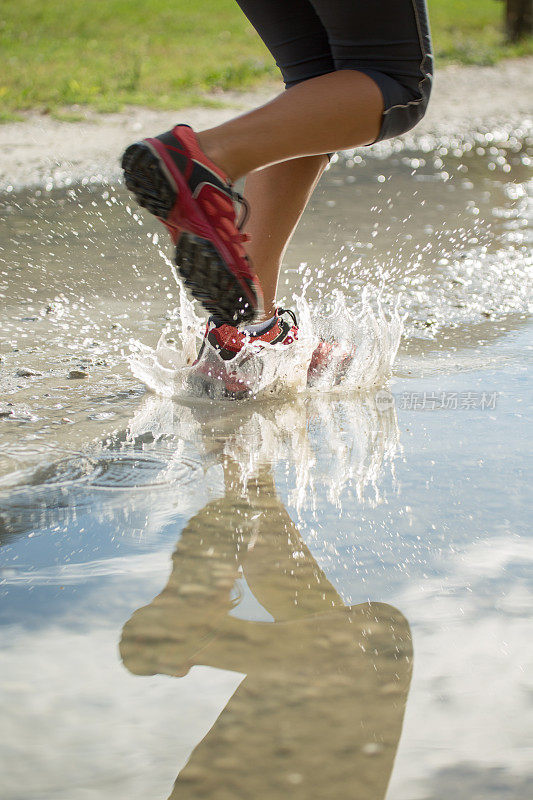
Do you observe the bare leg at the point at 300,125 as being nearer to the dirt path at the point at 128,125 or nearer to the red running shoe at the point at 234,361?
the red running shoe at the point at 234,361

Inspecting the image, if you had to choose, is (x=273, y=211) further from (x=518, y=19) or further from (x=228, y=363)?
(x=518, y=19)

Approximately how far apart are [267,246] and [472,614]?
110cm

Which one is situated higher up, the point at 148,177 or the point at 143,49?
the point at 143,49

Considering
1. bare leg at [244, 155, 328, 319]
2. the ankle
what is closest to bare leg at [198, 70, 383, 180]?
the ankle

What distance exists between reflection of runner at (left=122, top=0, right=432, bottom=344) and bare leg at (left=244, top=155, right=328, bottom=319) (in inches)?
7.1

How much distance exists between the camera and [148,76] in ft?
26.6

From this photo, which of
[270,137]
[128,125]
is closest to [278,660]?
[270,137]

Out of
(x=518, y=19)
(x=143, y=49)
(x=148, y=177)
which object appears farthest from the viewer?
(x=518, y=19)

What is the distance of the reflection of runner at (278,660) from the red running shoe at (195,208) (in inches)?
19.7

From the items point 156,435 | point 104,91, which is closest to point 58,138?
point 104,91

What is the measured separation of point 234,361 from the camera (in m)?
1.99

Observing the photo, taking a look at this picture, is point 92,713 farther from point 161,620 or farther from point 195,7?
point 195,7

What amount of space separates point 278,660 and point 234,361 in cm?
99

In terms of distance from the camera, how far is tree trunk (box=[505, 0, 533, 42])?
497 inches
